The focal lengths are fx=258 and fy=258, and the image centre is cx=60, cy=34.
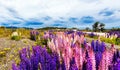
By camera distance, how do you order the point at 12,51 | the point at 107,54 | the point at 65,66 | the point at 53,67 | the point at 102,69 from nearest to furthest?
the point at 102,69 < the point at 107,54 < the point at 65,66 < the point at 53,67 < the point at 12,51

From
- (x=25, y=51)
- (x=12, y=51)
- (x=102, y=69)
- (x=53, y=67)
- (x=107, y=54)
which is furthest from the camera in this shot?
(x=12, y=51)

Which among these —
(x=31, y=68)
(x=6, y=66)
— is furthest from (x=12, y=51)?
(x=31, y=68)

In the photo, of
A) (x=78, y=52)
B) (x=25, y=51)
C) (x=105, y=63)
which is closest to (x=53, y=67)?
(x=78, y=52)

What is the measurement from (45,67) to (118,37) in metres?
13.4

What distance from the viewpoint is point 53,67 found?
3.92 m

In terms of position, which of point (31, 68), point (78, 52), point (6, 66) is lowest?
point (6, 66)

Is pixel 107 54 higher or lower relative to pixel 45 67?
higher

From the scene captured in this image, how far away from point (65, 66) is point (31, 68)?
896mm

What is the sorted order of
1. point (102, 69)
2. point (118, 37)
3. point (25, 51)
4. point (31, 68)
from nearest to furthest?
1. point (102, 69)
2. point (31, 68)
3. point (25, 51)
4. point (118, 37)

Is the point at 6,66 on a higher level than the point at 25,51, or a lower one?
lower

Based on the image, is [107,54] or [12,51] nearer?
[107,54]

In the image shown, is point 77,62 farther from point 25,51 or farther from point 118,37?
point 118,37

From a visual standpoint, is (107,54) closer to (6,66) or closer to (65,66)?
(65,66)

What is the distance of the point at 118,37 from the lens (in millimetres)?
16688
